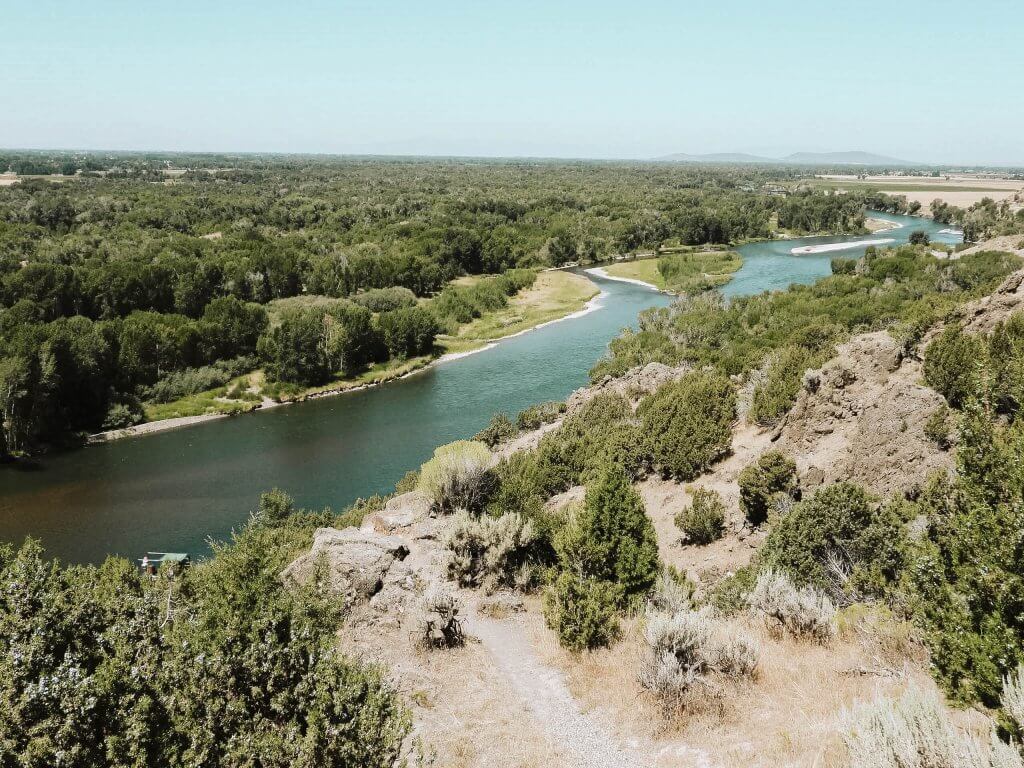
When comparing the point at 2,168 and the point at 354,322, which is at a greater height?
the point at 2,168

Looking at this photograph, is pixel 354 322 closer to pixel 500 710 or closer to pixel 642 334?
pixel 642 334

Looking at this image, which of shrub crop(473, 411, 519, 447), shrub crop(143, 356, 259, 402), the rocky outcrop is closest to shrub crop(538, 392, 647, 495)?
the rocky outcrop

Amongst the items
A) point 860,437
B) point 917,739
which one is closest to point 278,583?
point 917,739

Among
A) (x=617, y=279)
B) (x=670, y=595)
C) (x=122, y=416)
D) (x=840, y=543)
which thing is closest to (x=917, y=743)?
(x=670, y=595)

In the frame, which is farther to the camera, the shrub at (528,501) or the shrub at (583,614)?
the shrub at (528,501)

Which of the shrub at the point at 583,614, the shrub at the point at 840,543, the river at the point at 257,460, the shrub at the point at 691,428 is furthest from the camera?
the river at the point at 257,460

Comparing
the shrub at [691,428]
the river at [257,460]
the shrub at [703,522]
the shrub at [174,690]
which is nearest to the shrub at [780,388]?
the shrub at [691,428]

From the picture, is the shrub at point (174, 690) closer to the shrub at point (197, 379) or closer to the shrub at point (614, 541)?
the shrub at point (614, 541)
